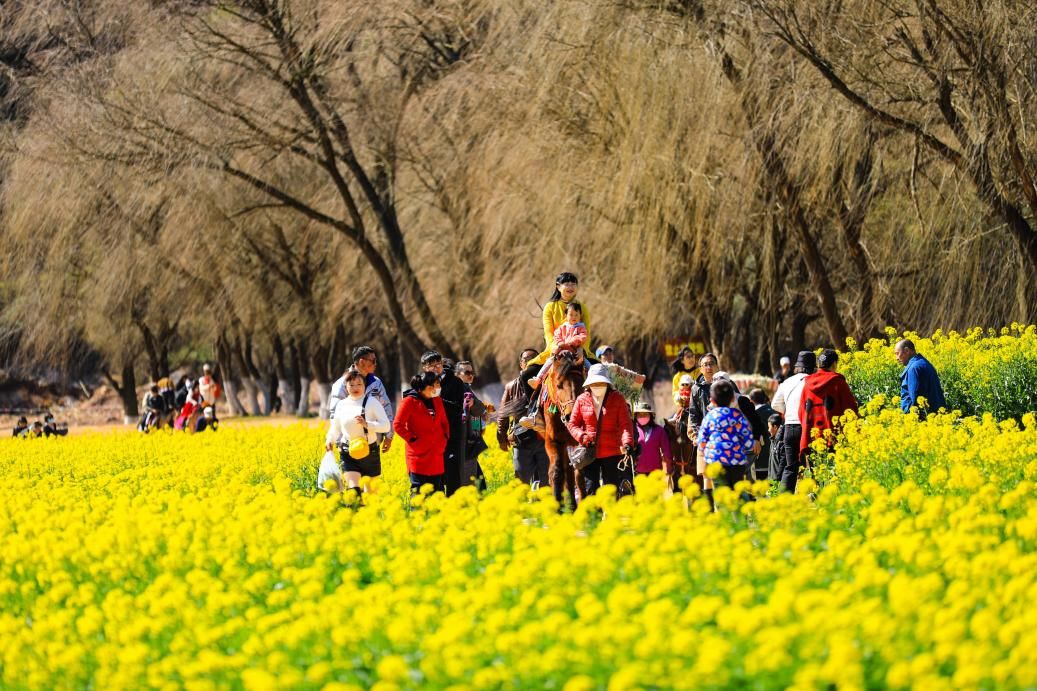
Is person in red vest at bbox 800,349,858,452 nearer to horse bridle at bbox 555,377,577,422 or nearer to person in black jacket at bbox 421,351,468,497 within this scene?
horse bridle at bbox 555,377,577,422

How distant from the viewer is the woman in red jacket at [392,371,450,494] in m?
13.3

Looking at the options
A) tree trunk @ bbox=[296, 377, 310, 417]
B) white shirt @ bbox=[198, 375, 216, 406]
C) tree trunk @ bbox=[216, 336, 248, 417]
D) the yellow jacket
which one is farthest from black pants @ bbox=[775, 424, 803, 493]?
tree trunk @ bbox=[216, 336, 248, 417]

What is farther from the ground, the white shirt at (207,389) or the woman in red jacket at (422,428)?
Result: the white shirt at (207,389)

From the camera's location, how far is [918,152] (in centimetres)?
1714

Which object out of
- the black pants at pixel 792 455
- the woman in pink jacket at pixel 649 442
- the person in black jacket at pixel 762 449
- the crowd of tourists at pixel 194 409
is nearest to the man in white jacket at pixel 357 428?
the woman in pink jacket at pixel 649 442

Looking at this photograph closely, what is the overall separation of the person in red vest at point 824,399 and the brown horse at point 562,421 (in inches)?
77.6

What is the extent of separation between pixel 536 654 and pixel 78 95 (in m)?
24.4

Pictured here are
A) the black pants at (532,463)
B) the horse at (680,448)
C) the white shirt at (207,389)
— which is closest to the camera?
the black pants at (532,463)

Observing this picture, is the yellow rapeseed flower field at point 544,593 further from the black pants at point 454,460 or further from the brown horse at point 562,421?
the black pants at point 454,460

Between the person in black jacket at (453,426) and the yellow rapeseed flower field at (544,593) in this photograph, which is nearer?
the yellow rapeseed flower field at (544,593)

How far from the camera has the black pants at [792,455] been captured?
46.5 ft

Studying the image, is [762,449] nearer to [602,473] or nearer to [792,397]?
[792,397]

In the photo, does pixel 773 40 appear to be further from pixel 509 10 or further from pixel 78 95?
pixel 78 95

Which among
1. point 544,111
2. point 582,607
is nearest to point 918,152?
point 544,111
